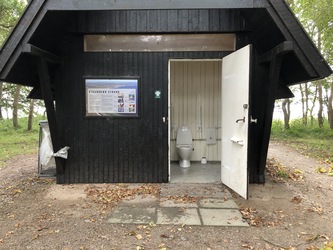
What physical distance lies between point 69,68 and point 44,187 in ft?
6.40

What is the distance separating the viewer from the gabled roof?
3041 mm

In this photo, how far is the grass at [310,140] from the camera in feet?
23.1

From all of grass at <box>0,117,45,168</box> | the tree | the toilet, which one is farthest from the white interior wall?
the tree

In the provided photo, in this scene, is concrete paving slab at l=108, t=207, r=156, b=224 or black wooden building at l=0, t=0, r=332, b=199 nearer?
concrete paving slab at l=108, t=207, r=156, b=224

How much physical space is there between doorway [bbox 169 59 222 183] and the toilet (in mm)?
211

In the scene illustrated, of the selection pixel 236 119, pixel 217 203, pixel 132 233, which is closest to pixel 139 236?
pixel 132 233

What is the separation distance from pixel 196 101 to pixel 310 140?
5602 millimetres

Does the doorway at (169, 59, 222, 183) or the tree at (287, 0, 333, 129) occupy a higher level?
the tree at (287, 0, 333, 129)

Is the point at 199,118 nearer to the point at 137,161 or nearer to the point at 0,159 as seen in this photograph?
the point at 137,161

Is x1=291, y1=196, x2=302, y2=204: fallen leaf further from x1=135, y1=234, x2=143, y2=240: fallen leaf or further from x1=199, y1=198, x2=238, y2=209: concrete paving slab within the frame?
x1=135, y1=234, x2=143, y2=240: fallen leaf

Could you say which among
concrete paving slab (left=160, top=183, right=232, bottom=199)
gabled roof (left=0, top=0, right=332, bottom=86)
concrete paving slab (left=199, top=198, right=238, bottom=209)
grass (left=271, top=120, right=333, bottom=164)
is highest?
gabled roof (left=0, top=0, right=332, bottom=86)

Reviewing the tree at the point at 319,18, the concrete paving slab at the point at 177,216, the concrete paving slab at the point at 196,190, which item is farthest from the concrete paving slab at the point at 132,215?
the tree at the point at 319,18

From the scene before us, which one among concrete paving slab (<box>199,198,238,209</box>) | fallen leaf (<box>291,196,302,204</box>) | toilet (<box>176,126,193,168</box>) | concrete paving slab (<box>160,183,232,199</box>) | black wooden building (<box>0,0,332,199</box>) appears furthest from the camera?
toilet (<box>176,126,193,168</box>)

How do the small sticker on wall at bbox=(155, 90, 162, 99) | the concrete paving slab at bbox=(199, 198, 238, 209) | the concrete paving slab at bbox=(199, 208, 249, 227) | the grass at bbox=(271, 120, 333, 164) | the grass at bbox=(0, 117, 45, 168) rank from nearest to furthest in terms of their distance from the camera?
Result: the concrete paving slab at bbox=(199, 208, 249, 227)
the concrete paving slab at bbox=(199, 198, 238, 209)
the small sticker on wall at bbox=(155, 90, 162, 99)
the grass at bbox=(271, 120, 333, 164)
the grass at bbox=(0, 117, 45, 168)
